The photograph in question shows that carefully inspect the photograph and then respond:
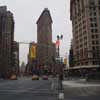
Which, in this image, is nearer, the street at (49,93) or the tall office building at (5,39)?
the street at (49,93)

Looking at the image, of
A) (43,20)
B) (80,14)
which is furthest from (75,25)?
(43,20)

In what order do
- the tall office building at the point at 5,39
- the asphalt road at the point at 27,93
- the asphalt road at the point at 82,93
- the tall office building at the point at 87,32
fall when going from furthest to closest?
1. the tall office building at the point at 5,39
2. the tall office building at the point at 87,32
3. the asphalt road at the point at 27,93
4. the asphalt road at the point at 82,93

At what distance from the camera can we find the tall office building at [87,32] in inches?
5192

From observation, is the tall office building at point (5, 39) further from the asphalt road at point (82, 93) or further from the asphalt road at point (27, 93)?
the asphalt road at point (82, 93)

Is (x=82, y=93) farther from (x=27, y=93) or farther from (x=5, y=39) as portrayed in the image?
(x=5, y=39)

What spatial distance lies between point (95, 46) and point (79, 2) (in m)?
28.3

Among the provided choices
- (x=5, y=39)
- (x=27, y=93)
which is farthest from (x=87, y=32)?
(x=27, y=93)

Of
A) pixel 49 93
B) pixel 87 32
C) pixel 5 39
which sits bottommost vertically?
pixel 49 93

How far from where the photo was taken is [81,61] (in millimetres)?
140875

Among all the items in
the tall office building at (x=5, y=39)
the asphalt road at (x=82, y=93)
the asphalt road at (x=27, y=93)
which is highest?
the tall office building at (x=5, y=39)

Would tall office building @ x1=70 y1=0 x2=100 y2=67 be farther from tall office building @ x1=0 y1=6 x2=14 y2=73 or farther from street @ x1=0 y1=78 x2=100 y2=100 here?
street @ x1=0 y1=78 x2=100 y2=100

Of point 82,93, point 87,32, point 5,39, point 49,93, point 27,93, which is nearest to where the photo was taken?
point 82,93

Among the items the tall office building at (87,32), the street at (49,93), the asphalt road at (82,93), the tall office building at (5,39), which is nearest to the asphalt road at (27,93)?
the street at (49,93)

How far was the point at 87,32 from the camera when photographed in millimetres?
137000
